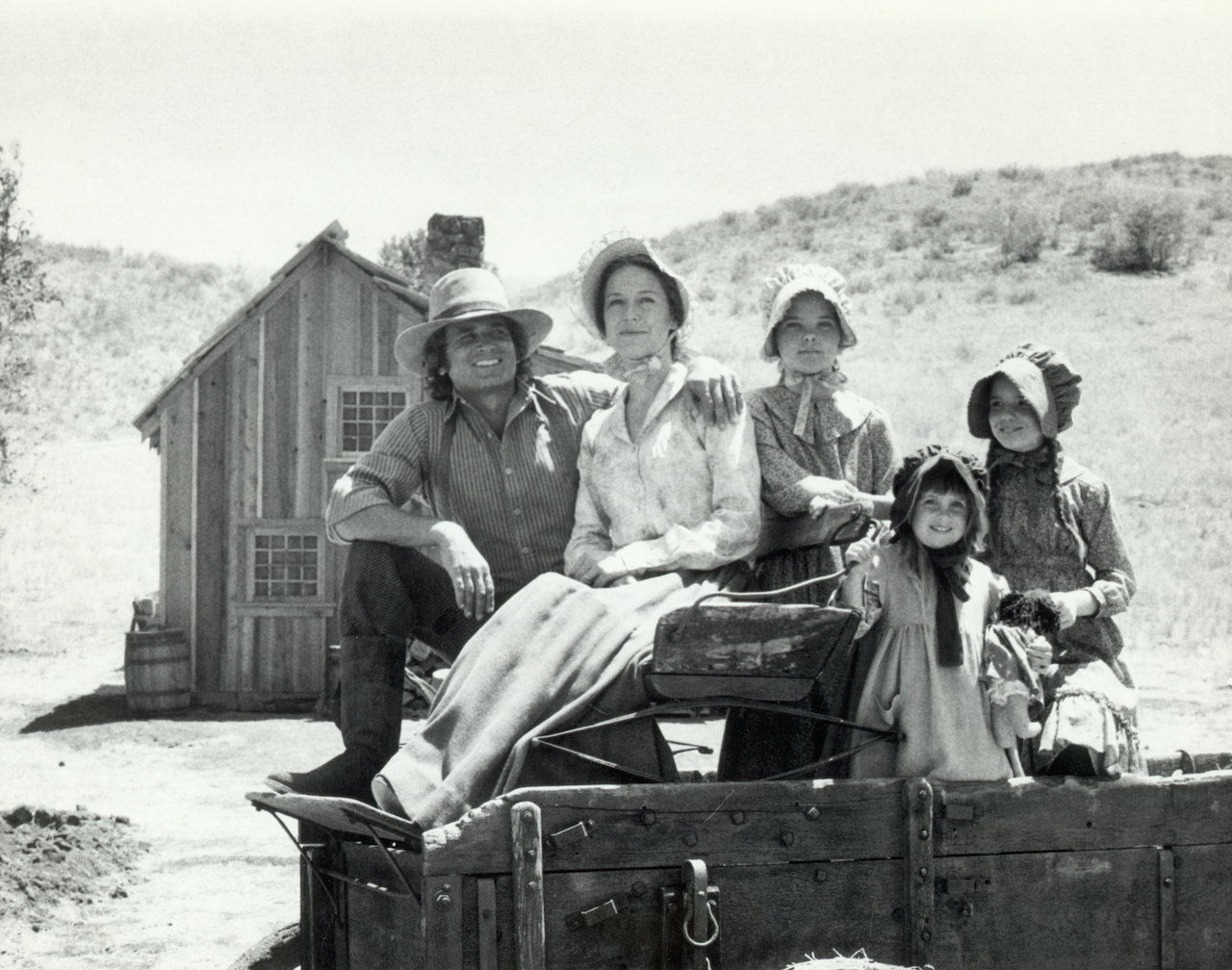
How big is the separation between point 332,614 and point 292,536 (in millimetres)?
919

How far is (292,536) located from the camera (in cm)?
1466

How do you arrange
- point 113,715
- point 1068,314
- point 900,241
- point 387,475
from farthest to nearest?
1. point 900,241
2. point 1068,314
3. point 113,715
4. point 387,475

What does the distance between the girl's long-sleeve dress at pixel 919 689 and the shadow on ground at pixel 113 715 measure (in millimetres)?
10960

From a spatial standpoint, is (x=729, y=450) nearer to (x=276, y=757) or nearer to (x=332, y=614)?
(x=276, y=757)

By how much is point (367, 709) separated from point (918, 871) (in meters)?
1.73

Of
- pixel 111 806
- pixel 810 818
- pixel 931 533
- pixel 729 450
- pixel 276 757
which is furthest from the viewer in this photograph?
pixel 276 757

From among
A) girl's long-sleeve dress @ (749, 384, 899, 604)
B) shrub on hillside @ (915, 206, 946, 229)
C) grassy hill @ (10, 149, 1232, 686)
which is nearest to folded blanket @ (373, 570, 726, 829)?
girl's long-sleeve dress @ (749, 384, 899, 604)

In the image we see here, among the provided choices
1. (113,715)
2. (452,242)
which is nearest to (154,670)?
(113,715)

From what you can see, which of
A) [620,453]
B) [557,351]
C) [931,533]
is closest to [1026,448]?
[931,533]

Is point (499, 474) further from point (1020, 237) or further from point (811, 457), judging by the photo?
point (1020, 237)

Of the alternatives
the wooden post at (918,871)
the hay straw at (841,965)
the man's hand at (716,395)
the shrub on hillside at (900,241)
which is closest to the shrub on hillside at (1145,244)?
the shrub on hillside at (900,241)

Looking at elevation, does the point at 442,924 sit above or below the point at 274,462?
below

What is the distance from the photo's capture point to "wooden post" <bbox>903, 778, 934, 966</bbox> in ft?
11.3

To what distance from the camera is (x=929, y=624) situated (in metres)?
3.79
